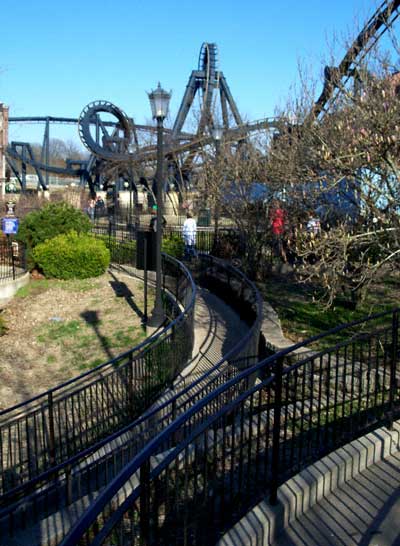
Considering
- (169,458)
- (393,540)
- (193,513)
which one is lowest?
(393,540)

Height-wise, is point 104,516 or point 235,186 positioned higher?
point 235,186

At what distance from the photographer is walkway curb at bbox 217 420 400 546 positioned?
330 cm

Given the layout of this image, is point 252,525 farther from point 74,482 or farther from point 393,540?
point 74,482

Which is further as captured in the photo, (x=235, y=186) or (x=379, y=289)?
(x=235, y=186)

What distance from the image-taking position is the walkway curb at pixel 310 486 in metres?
3.30

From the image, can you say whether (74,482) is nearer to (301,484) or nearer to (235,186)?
(301,484)

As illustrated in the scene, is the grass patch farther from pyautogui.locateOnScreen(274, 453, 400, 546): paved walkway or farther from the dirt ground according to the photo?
pyautogui.locateOnScreen(274, 453, 400, 546): paved walkway

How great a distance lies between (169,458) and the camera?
8.64ft

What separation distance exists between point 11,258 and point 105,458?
14669 millimetres

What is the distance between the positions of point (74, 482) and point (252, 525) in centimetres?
347

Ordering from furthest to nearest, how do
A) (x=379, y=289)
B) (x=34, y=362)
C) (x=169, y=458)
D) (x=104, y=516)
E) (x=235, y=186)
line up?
(x=235, y=186), (x=379, y=289), (x=34, y=362), (x=104, y=516), (x=169, y=458)

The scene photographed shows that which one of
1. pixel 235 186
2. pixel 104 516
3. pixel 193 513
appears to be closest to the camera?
pixel 193 513

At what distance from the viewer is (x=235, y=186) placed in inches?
629

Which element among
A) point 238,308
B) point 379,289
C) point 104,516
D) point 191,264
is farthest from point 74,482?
Result: point 191,264
